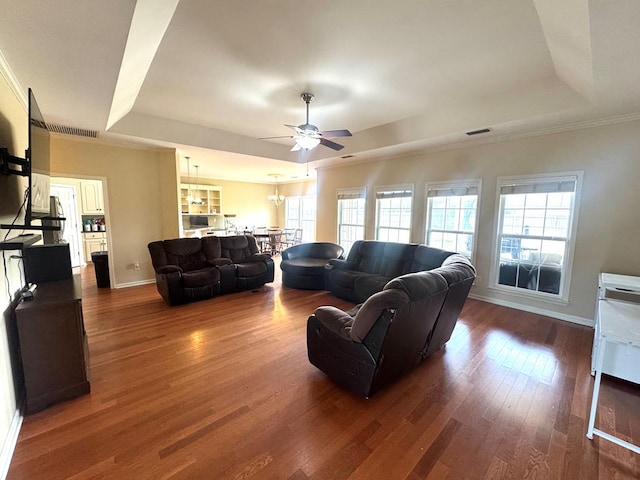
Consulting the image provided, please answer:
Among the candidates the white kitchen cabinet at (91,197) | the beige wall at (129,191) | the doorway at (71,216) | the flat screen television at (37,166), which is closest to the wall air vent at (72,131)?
the beige wall at (129,191)

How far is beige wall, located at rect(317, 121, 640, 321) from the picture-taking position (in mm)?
3324

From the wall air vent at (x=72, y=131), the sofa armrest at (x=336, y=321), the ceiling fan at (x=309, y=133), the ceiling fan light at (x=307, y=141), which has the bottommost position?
the sofa armrest at (x=336, y=321)

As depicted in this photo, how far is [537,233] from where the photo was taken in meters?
4.06

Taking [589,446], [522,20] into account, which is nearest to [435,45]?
[522,20]

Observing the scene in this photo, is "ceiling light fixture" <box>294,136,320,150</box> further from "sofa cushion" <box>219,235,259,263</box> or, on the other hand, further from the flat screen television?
"sofa cushion" <box>219,235,259,263</box>

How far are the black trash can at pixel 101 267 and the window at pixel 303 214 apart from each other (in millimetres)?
6042

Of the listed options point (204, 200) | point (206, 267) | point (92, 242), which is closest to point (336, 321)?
point (206, 267)

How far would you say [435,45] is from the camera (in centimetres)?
248

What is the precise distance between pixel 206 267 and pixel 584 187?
5866 millimetres

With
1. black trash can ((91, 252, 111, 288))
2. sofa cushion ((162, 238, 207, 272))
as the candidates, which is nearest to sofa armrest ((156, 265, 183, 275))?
sofa cushion ((162, 238, 207, 272))

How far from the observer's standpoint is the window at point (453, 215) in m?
4.70

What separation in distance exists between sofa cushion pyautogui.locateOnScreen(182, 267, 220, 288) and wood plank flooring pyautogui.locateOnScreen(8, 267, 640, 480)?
41.8 inches

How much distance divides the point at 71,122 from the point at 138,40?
105 inches

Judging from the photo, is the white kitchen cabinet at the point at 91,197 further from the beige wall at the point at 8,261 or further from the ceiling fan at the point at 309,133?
the ceiling fan at the point at 309,133
